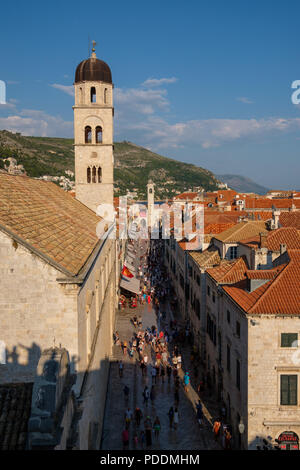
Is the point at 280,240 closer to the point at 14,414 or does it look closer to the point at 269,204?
the point at 14,414

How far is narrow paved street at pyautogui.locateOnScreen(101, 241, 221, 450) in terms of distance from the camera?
20094 millimetres

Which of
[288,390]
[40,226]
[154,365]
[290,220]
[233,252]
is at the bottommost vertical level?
[154,365]

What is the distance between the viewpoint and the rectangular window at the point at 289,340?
720 inches

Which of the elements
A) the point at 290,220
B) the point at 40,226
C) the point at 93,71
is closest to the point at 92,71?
the point at 93,71

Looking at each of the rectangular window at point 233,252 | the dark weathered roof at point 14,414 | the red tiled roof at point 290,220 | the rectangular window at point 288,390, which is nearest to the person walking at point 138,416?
the rectangular window at point 288,390

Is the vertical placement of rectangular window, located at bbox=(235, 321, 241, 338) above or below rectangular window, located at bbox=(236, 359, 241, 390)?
above

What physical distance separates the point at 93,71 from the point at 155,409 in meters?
26.1

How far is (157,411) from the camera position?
2320cm

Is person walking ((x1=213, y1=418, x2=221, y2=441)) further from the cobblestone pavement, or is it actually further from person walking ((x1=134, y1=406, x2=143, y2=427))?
person walking ((x1=134, y1=406, x2=143, y2=427))

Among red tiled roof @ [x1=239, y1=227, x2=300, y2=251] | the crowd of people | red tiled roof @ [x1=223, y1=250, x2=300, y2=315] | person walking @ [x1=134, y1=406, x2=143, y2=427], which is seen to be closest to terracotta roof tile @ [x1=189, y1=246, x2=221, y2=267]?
red tiled roof @ [x1=239, y1=227, x2=300, y2=251]

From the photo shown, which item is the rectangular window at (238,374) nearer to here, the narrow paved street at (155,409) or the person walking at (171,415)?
the narrow paved street at (155,409)

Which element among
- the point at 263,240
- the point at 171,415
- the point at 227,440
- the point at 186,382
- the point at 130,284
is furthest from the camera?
the point at 130,284

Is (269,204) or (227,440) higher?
(269,204)

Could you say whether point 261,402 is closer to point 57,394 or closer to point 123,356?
point 57,394
